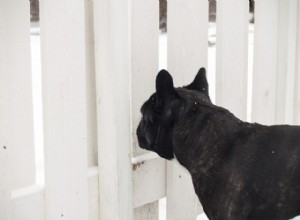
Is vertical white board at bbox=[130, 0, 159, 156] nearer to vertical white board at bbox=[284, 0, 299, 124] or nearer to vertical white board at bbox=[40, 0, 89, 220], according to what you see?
vertical white board at bbox=[40, 0, 89, 220]

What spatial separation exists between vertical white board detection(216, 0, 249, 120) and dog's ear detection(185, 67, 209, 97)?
0.50m

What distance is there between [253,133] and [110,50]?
653mm

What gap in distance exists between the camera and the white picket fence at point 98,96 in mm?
1953

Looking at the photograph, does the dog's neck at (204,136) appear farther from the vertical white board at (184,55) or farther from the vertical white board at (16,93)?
the vertical white board at (16,93)

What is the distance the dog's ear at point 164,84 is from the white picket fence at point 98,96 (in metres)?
0.24

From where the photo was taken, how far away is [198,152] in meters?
2.05

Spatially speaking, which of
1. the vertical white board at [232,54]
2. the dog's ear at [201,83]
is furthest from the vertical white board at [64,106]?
the vertical white board at [232,54]

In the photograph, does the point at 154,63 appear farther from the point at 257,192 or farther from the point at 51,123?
the point at 257,192

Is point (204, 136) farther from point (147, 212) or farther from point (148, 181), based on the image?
point (147, 212)

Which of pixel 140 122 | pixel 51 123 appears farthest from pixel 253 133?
pixel 51 123

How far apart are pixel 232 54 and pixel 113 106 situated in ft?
2.98

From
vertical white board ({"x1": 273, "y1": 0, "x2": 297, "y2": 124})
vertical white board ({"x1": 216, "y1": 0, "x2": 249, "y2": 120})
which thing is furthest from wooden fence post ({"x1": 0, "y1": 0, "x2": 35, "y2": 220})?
vertical white board ({"x1": 273, "y1": 0, "x2": 297, "y2": 124})

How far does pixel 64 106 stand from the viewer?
2053 millimetres

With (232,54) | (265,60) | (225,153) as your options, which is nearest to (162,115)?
(225,153)
